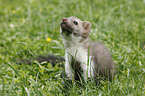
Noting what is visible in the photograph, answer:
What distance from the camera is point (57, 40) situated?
23.0ft

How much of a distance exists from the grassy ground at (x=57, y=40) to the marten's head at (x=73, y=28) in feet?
0.99

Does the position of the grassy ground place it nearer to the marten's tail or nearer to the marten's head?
the marten's tail

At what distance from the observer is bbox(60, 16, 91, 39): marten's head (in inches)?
189

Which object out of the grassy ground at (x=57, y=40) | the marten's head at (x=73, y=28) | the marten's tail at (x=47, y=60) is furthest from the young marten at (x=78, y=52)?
the marten's tail at (x=47, y=60)

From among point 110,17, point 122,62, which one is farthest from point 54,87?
point 110,17

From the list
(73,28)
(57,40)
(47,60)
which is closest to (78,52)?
(73,28)

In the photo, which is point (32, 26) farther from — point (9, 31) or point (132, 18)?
point (132, 18)

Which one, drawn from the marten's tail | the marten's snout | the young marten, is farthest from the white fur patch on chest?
the marten's tail

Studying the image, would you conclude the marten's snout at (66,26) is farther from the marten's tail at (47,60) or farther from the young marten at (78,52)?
the marten's tail at (47,60)

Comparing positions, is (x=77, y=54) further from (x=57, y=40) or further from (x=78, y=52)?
(x=57, y=40)

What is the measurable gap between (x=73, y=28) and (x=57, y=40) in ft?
6.93

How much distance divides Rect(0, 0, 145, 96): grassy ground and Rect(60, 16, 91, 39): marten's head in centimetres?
30

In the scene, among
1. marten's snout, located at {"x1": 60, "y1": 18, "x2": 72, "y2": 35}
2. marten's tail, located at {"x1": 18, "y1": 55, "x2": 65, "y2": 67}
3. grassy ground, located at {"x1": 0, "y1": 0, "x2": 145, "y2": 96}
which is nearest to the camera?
grassy ground, located at {"x1": 0, "y1": 0, "x2": 145, "y2": 96}

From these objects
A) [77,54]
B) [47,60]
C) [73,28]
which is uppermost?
[73,28]
